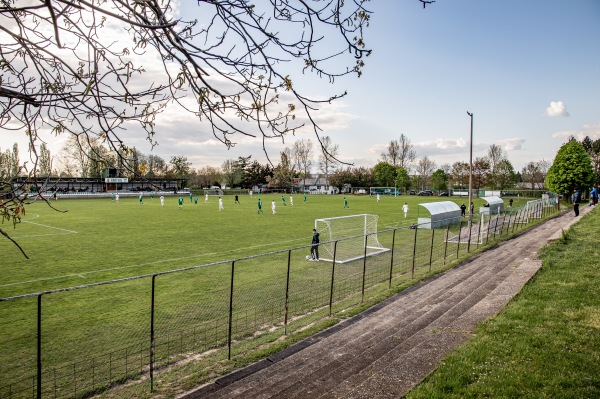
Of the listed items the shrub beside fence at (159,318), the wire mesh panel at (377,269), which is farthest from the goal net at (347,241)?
the shrub beside fence at (159,318)

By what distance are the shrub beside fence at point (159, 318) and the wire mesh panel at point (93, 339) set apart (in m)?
0.02

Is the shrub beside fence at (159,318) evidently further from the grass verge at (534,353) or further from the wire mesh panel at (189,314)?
the grass verge at (534,353)

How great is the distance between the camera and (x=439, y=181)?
4272 inches

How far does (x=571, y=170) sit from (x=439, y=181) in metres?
61.4

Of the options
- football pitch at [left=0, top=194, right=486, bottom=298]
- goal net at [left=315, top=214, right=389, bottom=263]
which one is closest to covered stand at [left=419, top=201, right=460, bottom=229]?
football pitch at [left=0, top=194, right=486, bottom=298]

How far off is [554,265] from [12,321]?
15.9 m

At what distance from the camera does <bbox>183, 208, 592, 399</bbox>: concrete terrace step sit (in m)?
5.97

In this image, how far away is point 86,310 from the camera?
1034cm

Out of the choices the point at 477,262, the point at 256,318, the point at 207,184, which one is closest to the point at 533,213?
the point at 477,262

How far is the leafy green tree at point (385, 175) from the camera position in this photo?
112 metres

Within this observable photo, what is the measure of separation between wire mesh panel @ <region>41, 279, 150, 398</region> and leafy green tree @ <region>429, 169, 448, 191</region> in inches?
4168

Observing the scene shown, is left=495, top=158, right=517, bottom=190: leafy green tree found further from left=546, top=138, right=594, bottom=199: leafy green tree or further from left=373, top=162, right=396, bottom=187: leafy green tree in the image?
left=546, top=138, right=594, bottom=199: leafy green tree

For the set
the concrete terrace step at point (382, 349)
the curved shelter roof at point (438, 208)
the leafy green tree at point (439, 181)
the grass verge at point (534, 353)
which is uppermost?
the leafy green tree at point (439, 181)

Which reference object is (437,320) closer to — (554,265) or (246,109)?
(554,265)
